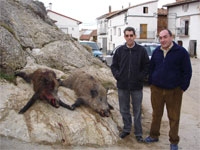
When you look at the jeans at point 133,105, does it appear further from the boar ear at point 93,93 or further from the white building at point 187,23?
the white building at point 187,23

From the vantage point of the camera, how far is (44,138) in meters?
4.56

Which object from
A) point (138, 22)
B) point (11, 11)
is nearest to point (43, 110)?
point (11, 11)

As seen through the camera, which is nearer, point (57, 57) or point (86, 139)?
point (86, 139)

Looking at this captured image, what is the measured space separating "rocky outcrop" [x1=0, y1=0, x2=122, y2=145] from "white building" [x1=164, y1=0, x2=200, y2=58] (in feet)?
82.8

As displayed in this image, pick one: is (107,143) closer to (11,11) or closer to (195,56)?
(11,11)

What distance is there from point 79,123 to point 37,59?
347cm

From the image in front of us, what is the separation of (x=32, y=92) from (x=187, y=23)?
107 ft

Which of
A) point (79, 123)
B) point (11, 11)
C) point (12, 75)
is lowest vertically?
point (79, 123)

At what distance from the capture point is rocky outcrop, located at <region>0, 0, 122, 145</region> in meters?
4.70

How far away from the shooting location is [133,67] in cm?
475

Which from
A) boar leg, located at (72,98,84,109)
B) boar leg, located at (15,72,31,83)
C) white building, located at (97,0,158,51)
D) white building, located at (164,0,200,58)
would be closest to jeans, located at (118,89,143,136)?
boar leg, located at (72,98,84,109)

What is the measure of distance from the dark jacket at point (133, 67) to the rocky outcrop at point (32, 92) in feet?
3.75

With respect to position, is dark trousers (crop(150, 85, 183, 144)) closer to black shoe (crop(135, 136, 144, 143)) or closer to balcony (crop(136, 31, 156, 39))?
black shoe (crop(135, 136, 144, 143))

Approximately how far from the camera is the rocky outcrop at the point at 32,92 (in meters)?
4.70
